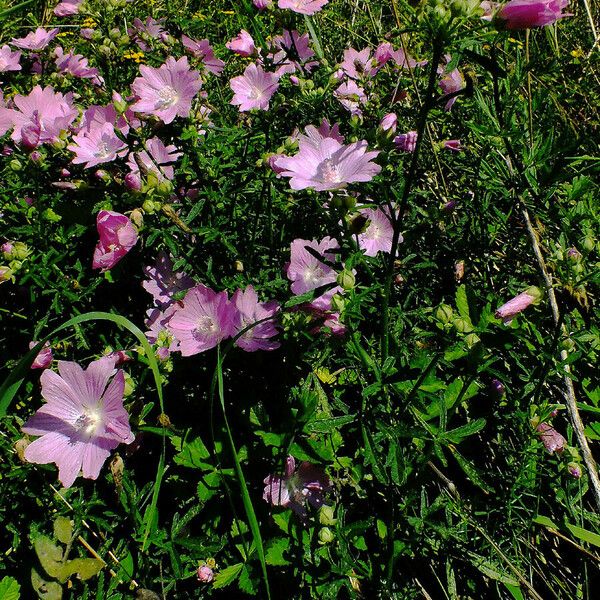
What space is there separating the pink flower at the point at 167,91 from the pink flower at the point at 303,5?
50 cm

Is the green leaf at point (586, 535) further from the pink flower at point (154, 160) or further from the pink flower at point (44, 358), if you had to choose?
the pink flower at point (44, 358)

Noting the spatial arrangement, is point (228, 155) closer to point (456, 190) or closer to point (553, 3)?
point (456, 190)

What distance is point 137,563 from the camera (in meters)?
1.74

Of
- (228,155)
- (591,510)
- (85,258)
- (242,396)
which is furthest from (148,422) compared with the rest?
(591,510)

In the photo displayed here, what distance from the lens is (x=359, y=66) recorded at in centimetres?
240

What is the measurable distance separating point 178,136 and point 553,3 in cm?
127

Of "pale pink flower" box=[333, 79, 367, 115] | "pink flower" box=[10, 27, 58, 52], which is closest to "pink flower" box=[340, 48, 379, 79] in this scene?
"pale pink flower" box=[333, 79, 367, 115]

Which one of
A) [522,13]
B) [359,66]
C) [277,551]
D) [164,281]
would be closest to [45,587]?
[277,551]

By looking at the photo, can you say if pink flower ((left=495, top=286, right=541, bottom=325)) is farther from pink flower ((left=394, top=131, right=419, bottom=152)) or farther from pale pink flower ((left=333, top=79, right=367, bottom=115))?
pale pink flower ((left=333, top=79, right=367, bottom=115))

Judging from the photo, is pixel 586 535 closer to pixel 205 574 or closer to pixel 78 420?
pixel 205 574

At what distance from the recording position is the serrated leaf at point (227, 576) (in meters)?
1.60

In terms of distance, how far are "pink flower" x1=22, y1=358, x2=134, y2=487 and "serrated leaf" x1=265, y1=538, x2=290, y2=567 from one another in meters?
0.51

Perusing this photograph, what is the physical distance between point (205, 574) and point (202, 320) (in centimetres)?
76

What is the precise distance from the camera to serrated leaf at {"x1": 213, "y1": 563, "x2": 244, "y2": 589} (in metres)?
1.60
